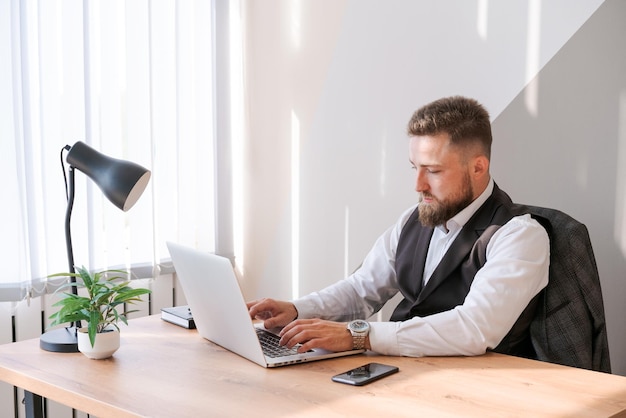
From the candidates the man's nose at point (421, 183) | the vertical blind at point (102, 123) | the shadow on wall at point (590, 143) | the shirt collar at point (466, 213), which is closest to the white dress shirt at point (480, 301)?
the shirt collar at point (466, 213)

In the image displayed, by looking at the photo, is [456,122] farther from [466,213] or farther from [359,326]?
[359,326]

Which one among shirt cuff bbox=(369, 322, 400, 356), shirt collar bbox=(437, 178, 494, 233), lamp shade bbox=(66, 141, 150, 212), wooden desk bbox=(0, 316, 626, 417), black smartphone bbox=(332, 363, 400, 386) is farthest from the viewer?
shirt collar bbox=(437, 178, 494, 233)

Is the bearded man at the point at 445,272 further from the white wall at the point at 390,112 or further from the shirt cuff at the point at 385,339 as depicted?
the white wall at the point at 390,112

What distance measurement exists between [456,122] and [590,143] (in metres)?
0.57

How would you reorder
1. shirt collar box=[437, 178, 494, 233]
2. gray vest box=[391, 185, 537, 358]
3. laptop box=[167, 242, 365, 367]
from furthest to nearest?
1. shirt collar box=[437, 178, 494, 233]
2. gray vest box=[391, 185, 537, 358]
3. laptop box=[167, 242, 365, 367]

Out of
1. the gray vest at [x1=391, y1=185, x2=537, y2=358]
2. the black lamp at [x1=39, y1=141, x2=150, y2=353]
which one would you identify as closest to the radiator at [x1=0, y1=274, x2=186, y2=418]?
the black lamp at [x1=39, y1=141, x2=150, y2=353]

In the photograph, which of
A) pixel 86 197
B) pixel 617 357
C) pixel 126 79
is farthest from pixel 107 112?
pixel 617 357

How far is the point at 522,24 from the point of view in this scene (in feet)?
8.54

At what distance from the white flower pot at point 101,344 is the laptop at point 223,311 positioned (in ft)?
0.74

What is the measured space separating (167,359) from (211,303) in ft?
0.55

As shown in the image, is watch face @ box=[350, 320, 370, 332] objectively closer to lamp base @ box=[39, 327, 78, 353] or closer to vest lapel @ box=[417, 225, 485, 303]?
vest lapel @ box=[417, 225, 485, 303]

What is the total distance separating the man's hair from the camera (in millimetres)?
2156

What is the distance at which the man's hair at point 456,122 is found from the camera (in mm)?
2156

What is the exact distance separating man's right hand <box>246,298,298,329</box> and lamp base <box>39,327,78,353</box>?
0.48 m
